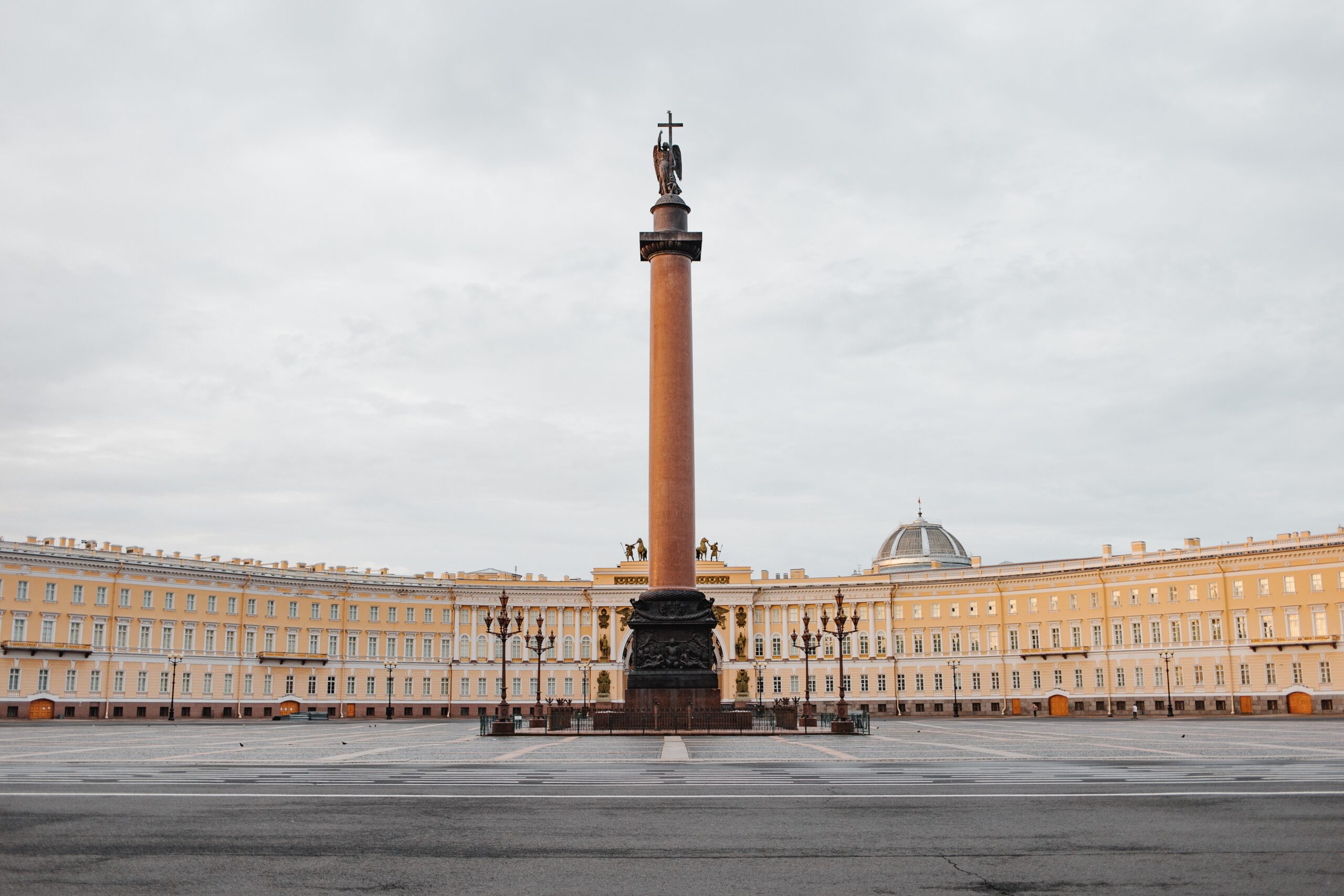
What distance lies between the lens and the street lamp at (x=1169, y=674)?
9376 cm

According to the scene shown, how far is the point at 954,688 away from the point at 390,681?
5712cm

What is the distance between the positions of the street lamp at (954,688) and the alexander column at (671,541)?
62.7m

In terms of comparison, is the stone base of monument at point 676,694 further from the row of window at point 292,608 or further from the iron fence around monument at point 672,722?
the row of window at point 292,608

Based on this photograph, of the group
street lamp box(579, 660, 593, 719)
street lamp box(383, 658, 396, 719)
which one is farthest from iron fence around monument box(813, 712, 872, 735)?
street lamp box(579, 660, 593, 719)

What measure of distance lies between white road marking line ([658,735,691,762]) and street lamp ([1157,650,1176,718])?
6056cm

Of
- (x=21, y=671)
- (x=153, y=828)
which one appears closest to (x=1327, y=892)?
(x=153, y=828)

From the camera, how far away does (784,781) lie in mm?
22922

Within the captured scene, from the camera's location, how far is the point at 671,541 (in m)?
47.0

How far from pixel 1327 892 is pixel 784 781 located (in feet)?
44.2

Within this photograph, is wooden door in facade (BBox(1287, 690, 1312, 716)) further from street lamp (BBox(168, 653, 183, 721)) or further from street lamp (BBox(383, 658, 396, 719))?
street lamp (BBox(168, 653, 183, 721))

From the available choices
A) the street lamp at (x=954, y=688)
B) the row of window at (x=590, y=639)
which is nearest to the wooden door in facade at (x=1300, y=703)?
the row of window at (x=590, y=639)

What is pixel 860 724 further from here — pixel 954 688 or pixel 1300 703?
pixel 954 688

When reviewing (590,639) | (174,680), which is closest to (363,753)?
(174,680)

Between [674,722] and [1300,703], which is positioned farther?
[1300,703]
